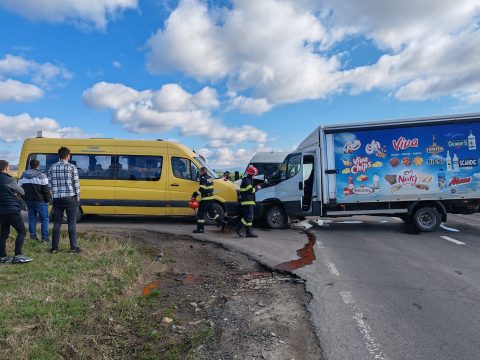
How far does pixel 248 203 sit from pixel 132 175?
400cm

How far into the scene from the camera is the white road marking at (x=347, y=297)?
4.80 metres

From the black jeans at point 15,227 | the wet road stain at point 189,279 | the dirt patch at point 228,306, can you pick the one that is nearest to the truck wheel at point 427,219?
the dirt patch at point 228,306

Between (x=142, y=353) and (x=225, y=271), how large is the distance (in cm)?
307

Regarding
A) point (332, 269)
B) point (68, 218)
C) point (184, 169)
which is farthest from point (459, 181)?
point (68, 218)

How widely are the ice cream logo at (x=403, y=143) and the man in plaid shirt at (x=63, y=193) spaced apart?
8.11m

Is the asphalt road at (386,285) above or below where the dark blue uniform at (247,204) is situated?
below

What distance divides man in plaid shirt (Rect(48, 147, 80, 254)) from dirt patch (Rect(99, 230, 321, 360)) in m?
1.51

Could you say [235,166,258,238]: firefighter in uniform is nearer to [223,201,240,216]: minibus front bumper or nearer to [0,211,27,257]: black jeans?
[223,201,240,216]: minibus front bumper

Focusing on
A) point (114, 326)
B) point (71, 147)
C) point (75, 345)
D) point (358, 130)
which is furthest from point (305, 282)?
point (71, 147)

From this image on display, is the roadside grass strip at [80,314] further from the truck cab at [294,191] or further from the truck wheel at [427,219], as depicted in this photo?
the truck wheel at [427,219]

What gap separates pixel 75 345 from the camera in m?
3.35

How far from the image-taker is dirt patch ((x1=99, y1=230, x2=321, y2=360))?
11.5 ft

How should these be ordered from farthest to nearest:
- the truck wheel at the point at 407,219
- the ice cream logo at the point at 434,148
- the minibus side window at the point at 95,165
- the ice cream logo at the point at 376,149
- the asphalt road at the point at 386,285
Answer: the minibus side window at the point at 95,165, the truck wheel at the point at 407,219, the ice cream logo at the point at 376,149, the ice cream logo at the point at 434,148, the asphalt road at the point at 386,285

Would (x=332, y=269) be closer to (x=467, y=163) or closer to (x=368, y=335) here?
(x=368, y=335)
